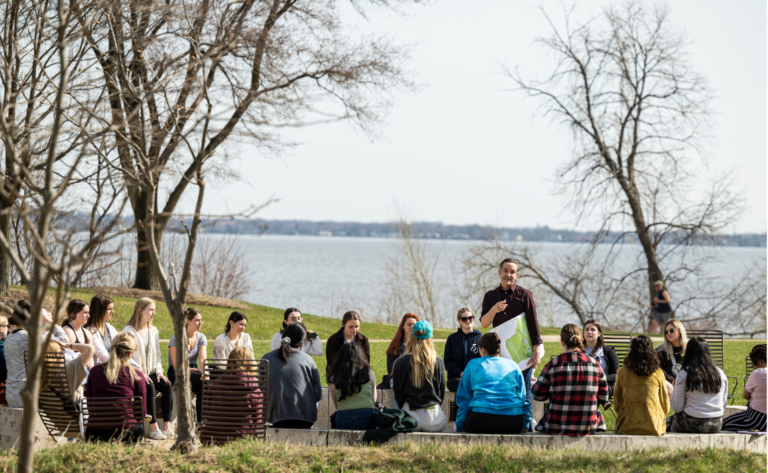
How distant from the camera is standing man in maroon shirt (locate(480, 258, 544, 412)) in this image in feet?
24.0

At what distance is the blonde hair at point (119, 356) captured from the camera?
19.6 feet

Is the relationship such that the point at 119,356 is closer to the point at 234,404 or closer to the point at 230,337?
the point at 234,404

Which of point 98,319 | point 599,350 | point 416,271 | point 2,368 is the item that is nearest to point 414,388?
point 599,350

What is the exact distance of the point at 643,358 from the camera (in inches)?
247

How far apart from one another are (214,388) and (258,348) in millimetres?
8249

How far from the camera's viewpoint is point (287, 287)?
56156 millimetres

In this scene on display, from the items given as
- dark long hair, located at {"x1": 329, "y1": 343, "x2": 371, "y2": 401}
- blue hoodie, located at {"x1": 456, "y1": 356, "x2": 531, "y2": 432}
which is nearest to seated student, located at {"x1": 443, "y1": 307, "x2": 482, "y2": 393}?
blue hoodie, located at {"x1": 456, "y1": 356, "x2": 531, "y2": 432}

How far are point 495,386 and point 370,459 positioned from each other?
50.7 inches

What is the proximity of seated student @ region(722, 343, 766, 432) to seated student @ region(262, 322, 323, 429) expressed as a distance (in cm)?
402

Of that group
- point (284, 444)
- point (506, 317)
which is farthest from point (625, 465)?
point (284, 444)

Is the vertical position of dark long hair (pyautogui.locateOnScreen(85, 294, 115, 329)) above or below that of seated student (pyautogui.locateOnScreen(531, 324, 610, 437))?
above

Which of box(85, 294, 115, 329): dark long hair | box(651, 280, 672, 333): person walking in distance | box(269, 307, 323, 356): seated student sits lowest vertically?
box(651, 280, 672, 333): person walking in distance

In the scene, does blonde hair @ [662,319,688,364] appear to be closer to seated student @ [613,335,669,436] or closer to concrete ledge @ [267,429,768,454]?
seated student @ [613,335,669,436]

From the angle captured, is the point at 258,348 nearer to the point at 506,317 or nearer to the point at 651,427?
the point at 506,317
